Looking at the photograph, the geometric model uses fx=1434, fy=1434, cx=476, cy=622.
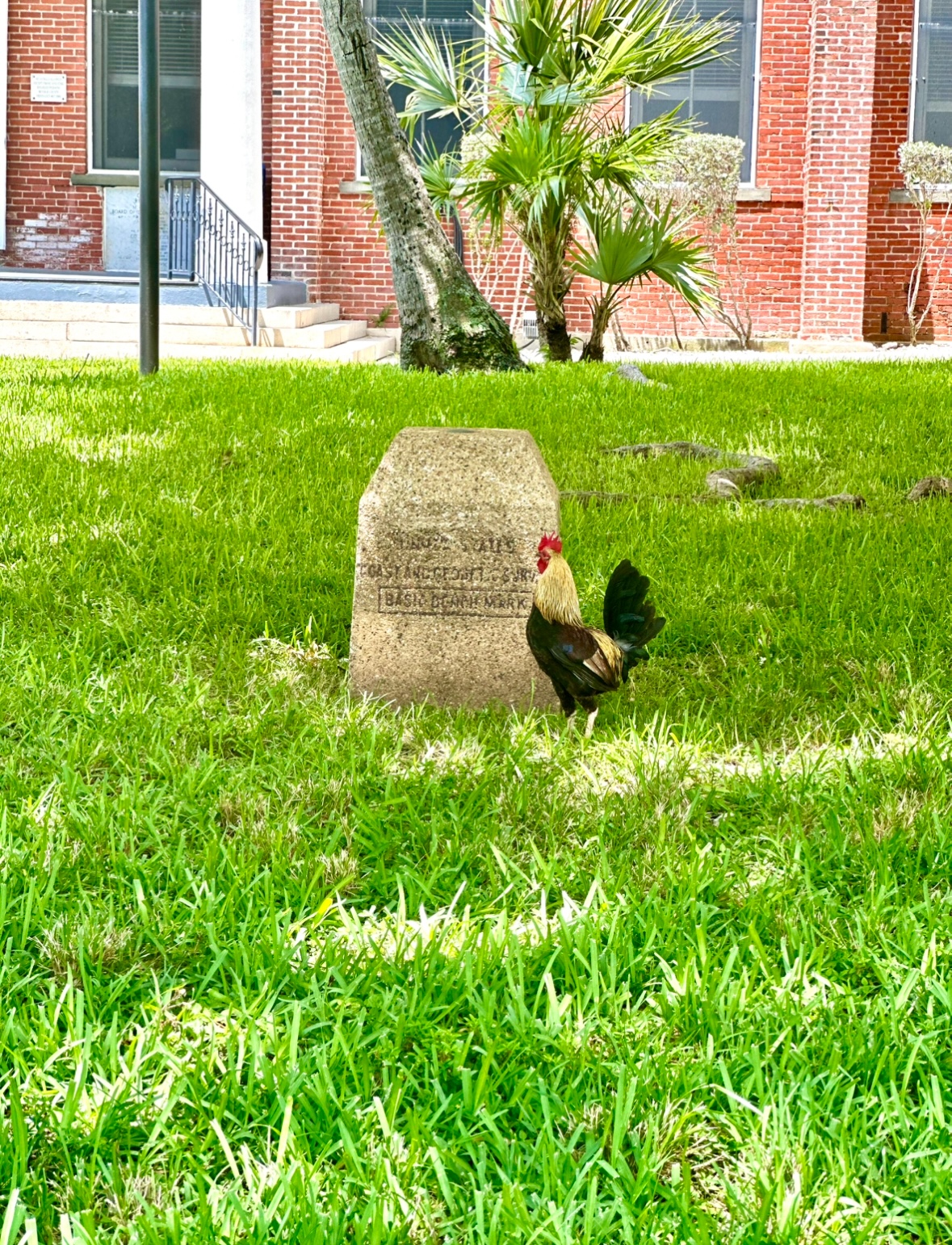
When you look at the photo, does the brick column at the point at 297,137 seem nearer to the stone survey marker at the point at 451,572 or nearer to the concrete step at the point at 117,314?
the concrete step at the point at 117,314

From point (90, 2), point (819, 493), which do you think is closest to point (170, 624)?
point (819, 493)

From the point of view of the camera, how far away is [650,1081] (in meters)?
1.96

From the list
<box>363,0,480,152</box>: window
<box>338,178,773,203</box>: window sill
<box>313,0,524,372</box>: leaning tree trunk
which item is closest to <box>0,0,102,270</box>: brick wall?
<box>338,178,773,203</box>: window sill

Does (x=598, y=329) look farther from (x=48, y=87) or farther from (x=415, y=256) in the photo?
(x=48, y=87)

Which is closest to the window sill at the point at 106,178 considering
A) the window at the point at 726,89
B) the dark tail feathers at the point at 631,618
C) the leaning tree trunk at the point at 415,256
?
the window at the point at 726,89

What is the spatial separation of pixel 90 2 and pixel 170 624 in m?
15.3

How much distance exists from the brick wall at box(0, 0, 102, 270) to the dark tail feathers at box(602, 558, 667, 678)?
15.5 metres

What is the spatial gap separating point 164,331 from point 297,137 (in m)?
3.82

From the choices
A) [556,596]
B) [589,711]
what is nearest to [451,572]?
[556,596]

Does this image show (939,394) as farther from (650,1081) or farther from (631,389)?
(650,1081)

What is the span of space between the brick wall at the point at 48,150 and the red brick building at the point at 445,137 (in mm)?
20

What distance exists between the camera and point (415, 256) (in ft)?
33.9

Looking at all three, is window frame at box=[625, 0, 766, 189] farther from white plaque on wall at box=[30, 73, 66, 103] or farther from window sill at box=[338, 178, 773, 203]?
white plaque on wall at box=[30, 73, 66, 103]

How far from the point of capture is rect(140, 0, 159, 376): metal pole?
896cm
